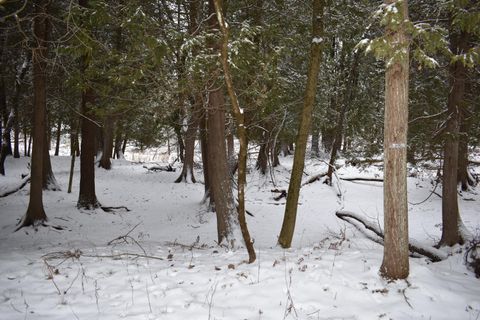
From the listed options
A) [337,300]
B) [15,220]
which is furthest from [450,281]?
[15,220]

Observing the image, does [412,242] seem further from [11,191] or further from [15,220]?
[11,191]

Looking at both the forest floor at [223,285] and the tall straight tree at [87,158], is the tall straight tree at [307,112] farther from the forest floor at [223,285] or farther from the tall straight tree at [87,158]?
the tall straight tree at [87,158]

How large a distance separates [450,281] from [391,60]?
3154 millimetres

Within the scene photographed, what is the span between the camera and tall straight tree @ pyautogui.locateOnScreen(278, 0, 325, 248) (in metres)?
7.11

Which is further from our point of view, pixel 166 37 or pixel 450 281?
pixel 166 37

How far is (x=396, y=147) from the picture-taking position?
4.57 m

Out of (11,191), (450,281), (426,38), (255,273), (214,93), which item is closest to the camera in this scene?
(426,38)

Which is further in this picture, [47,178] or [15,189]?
[47,178]

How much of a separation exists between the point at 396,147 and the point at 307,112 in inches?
113

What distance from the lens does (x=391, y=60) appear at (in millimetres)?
4418

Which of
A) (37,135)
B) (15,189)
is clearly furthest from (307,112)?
(15,189)

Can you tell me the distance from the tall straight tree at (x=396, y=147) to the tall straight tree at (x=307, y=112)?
2543 millimetres

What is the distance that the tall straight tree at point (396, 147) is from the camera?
4457 millimetres

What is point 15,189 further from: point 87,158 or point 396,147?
point 396,147
